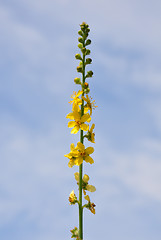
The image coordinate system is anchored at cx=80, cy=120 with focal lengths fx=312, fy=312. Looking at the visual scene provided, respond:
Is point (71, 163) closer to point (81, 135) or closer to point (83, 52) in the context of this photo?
point (81, 135)

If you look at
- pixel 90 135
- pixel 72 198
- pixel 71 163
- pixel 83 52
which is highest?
pixel 83 52

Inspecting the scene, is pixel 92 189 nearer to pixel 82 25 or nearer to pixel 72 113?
pixel 72 113

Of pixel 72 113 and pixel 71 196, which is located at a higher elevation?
pixel 72 113

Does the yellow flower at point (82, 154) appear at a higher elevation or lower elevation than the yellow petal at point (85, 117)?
lower

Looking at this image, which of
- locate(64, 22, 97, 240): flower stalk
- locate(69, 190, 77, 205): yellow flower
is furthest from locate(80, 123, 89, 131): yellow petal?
locate(69, 190, 77, 205): yellow flower

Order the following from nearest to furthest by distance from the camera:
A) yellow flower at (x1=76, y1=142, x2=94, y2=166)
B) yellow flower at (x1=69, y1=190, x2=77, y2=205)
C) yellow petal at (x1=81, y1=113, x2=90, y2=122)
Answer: yellow flower at (x1=69, y1=190, x2=77, y2=205) → yellow flower at (x1=76, y1=142, x2=94, y2=166) → yellow petal at (x1=81, y1=113, x2=90, y2=122)

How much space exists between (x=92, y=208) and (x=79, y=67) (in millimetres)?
3283

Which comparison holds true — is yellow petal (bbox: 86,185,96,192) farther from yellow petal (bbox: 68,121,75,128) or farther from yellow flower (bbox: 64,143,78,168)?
yellow petal (bbox: 68,121,75,128)

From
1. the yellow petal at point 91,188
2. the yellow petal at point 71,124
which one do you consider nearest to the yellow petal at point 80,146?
the yellow petal at point 71,124

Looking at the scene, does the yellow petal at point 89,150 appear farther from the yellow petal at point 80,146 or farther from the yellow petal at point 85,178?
the yellow petal at point 85,178

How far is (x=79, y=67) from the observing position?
749cm

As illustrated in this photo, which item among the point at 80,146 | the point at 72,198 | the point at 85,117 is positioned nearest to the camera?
the point at 72,198

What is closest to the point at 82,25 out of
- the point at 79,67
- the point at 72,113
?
the point at 79,67

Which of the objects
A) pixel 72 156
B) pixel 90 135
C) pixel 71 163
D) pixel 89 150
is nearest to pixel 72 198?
pixel 71 163
